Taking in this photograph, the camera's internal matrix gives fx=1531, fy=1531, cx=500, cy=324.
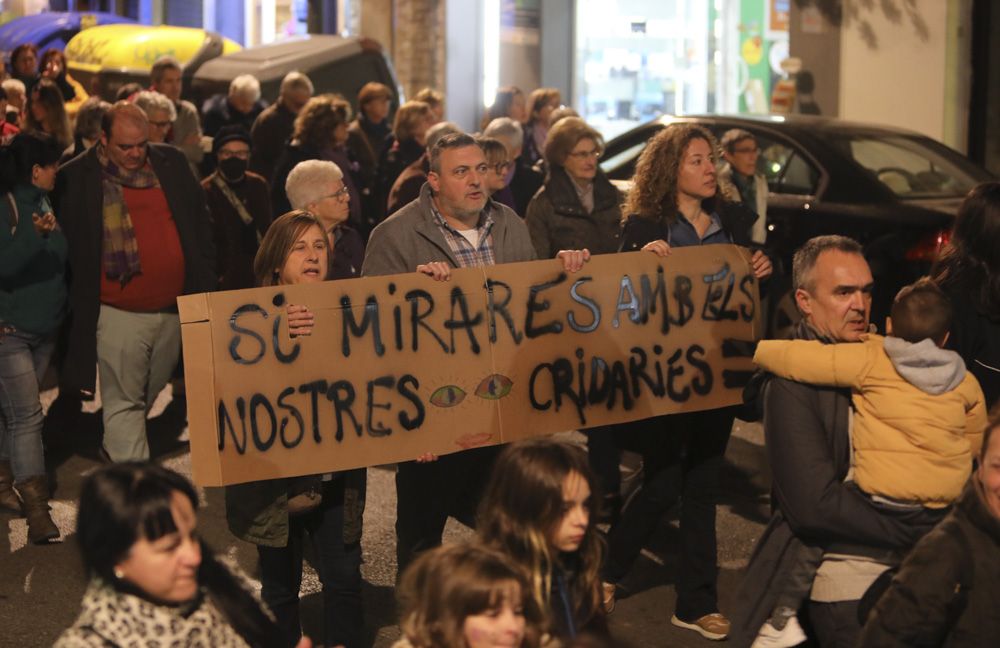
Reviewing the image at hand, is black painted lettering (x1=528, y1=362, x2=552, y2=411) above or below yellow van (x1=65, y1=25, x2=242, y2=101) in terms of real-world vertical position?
below

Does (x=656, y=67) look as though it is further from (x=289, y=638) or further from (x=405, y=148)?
(x=289, y=638)

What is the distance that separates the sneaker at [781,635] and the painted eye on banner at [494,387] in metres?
1.64

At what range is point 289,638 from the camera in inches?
198

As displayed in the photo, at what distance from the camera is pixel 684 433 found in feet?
19.8

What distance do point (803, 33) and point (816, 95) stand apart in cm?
72

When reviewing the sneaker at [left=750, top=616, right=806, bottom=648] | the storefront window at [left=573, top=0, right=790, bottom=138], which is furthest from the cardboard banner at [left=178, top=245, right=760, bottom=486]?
the storefront window at [left=573, top=0, right=790, bottom=138]

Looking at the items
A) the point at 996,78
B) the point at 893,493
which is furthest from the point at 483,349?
the point at 996,78

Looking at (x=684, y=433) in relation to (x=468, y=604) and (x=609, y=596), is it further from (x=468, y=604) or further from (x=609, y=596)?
(x=468, y=604)

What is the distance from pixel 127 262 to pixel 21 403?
2.67 ft

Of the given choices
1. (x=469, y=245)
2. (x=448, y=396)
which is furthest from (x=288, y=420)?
(x=469, y=245)

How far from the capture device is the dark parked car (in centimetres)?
959

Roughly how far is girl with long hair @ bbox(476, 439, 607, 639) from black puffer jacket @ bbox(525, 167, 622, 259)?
143 inches

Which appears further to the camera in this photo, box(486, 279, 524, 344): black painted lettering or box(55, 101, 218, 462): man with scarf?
box(55, 101, 218, 462): man with scarf

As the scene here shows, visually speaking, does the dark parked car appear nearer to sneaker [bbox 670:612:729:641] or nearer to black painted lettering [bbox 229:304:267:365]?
sneaker [bbox 670:612:729:641]
